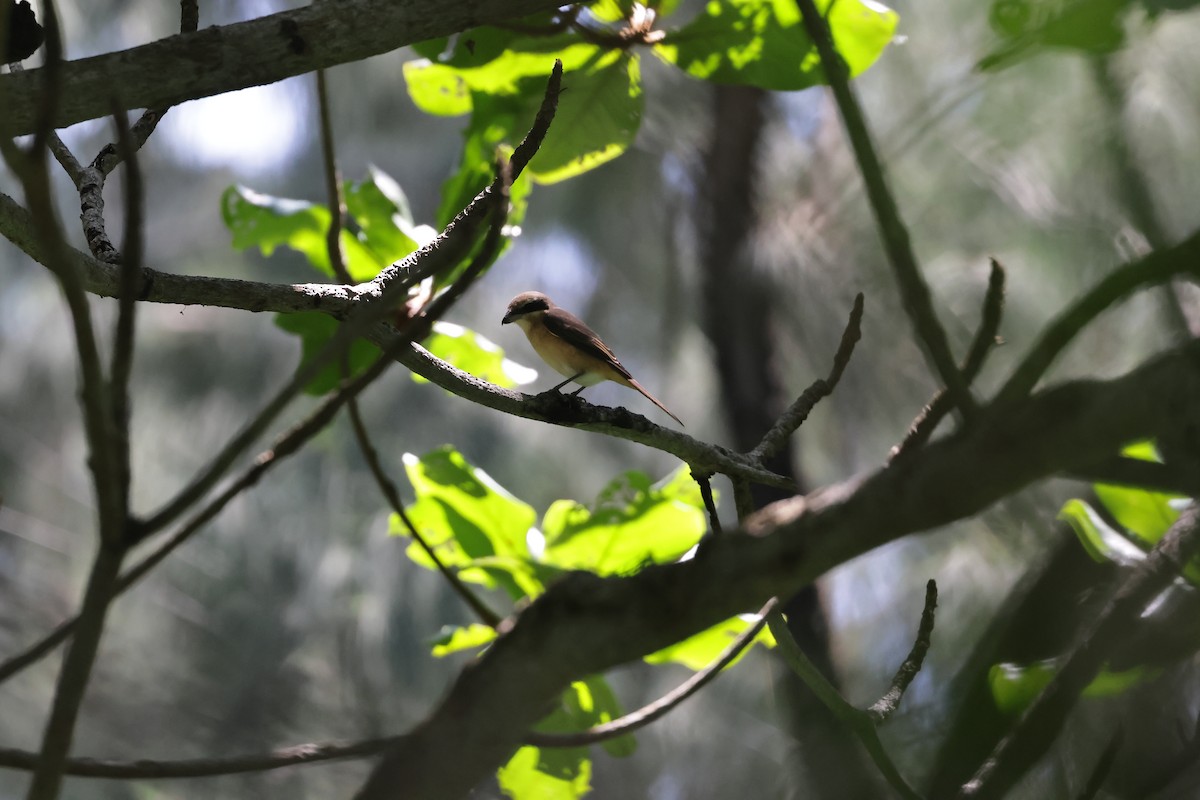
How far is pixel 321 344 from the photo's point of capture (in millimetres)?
1676

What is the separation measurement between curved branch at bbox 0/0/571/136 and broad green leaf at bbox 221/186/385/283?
2.26ft

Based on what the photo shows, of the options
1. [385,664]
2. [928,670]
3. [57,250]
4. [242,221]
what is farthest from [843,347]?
[385,664]

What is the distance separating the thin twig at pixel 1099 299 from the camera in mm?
663

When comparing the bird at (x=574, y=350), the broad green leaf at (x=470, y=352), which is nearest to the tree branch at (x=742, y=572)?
the broad green leaf at (x=470, y=352)

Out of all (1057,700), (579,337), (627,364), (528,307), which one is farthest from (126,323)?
(627,364)

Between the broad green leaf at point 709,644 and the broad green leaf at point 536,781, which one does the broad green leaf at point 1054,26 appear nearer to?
the broad green leaf at point 709,644

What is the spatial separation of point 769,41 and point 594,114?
0.95 feet

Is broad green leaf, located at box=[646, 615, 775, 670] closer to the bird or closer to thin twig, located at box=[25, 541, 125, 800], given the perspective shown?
the bird

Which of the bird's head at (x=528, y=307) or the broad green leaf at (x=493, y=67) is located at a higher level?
the bird's head at (x=528, y=307)

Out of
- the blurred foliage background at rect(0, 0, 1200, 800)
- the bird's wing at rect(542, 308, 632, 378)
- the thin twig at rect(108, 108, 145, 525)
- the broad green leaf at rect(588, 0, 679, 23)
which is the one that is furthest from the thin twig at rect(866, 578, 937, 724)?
the bird's wing at rect(542, 308, 632, 378)

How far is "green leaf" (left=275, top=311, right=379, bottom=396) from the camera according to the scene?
1.61 meters

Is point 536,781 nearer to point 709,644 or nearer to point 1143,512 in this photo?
point 709,644

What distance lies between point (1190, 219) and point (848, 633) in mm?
2167

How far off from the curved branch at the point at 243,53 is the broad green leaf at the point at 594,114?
14.9 inches
